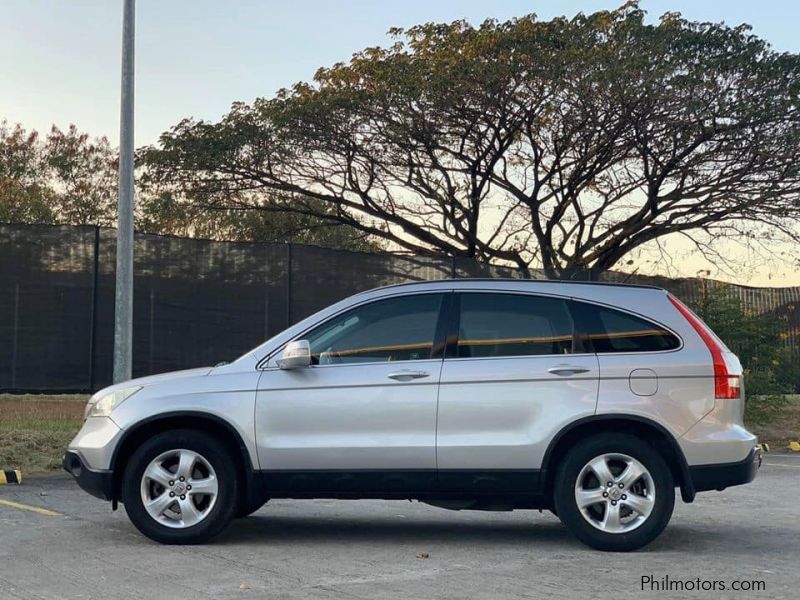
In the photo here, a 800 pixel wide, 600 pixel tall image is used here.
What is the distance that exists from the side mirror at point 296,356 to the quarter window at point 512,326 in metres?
1.05

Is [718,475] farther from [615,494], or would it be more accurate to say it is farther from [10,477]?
[10,477]

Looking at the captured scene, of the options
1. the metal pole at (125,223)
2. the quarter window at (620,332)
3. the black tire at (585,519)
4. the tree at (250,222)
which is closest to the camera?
the black tire at (585,519)

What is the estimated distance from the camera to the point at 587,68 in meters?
25.8

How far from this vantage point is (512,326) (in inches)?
320

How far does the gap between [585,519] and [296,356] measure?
2.22 meters

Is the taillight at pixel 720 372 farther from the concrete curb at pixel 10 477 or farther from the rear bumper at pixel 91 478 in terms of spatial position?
the concrete curb at pixel 10 477

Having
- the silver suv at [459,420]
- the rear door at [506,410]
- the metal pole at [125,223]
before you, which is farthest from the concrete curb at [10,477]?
the rear door at [506,410]

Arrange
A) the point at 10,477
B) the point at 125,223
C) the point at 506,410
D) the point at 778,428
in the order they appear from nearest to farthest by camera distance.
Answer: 1. the point at 506,410
2. the point at 10,477
3. the point at 125,223
4. the point at 778,428

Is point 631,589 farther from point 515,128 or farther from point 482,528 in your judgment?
point 515,128

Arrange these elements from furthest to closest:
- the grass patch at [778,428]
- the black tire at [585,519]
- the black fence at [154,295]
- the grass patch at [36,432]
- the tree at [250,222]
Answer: the tree at [250,222] < the grass patch at [778,428] < the black fence at [154,295] < the grass patch at [36,432] < the black tire at [585,519]

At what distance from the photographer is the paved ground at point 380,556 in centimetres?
643

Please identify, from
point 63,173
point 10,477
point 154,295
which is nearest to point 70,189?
point 63,173

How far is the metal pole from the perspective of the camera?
1337 cm

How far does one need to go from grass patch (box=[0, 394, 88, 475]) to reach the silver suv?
15.3 ft
